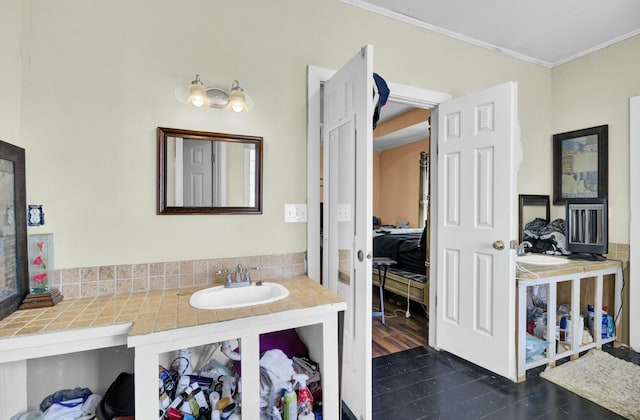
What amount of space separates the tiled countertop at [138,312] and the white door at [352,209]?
0.21 metres

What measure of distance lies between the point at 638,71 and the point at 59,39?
12.9 feet

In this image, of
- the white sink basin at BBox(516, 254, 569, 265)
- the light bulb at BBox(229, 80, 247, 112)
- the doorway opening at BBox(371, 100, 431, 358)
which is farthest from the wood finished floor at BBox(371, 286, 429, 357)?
the light bulb at BBox(229, 80, 247, 112)

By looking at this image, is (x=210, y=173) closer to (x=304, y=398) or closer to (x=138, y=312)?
(x=138, y=312)

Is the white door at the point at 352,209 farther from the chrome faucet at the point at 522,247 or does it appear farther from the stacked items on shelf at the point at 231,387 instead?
the chrome faucet at the point at 522,247

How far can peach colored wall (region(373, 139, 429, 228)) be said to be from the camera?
642 centimetres

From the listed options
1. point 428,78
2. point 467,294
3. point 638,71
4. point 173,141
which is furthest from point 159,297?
point 638,71

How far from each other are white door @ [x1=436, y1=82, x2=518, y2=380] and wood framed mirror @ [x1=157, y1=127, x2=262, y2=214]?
1463mm

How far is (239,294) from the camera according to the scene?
5.45 ft

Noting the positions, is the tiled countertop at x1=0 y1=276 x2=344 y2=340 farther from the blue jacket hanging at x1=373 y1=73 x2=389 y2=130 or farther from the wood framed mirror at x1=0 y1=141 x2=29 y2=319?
the blue jacket hanging at x1=373 y1=73 x2=389 y2=130

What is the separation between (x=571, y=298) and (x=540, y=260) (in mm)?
334

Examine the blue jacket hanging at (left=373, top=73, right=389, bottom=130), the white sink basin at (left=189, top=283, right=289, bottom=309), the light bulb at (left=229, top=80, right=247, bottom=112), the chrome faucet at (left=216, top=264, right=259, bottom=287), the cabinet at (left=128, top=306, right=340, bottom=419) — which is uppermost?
the blue jacket hanging at (left=373, top=73, right=389, bottom=130)

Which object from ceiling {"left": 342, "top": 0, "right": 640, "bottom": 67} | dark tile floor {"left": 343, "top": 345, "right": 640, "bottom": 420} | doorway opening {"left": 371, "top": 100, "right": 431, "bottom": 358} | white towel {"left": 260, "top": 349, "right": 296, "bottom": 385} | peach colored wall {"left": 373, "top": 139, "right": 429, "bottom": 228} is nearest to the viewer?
white towel {"left": 260, "top": 349, "right": 296, "bottom": 385}

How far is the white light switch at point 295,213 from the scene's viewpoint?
1.96 m

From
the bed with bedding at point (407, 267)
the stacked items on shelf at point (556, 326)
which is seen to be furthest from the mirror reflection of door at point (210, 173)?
the stacked items on shelf at point (556, 326)
